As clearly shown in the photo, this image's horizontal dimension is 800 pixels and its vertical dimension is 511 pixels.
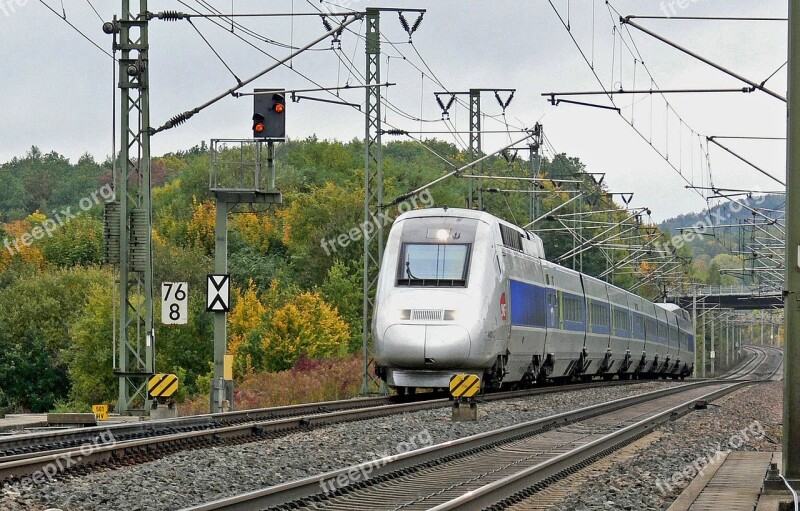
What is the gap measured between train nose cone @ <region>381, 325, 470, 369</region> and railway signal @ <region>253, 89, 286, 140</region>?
452cm

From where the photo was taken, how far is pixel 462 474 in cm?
1391

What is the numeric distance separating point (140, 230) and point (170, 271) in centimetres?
5845

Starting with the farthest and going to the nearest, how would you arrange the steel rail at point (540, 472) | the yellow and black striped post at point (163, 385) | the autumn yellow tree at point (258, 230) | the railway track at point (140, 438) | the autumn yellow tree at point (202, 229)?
1. the autumn yellow tree at point (202, 229)
2. the autumn yellow tree at point (258, 230)
3. the yellow and black striped post at point (163, 385)
4. the railway track at point (140, 438)
5. the steel rail at point (540, 472)

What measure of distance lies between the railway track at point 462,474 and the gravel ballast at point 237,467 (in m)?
0.70

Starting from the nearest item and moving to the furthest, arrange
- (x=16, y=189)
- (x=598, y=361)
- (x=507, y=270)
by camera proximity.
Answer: (x=507, y=270) < (x=598, y=361) < (x=16, y=189)

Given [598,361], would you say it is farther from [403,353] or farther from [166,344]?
[166,344]

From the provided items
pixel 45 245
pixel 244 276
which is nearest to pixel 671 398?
pixel 244 276

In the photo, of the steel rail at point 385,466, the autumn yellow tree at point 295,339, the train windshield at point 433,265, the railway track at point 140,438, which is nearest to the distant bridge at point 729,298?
the autumn yellow tree at point 295,339

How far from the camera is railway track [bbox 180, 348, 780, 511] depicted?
438 inches

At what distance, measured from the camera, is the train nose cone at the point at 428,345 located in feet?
80.6

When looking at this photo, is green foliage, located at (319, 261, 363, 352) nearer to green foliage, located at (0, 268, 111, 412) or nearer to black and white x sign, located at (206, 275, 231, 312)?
green foliage, located at (0, 268, 111, 412)

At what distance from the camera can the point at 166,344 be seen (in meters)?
70.6

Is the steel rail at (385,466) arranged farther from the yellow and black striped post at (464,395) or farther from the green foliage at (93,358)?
the green foliage at (93,358)

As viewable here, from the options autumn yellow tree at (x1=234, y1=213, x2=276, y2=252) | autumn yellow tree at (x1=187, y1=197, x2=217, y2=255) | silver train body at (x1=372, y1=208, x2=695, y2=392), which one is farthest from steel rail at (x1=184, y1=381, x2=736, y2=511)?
autumn yellow tree at (x1=187, y1=197, x2=217, y2=255)
